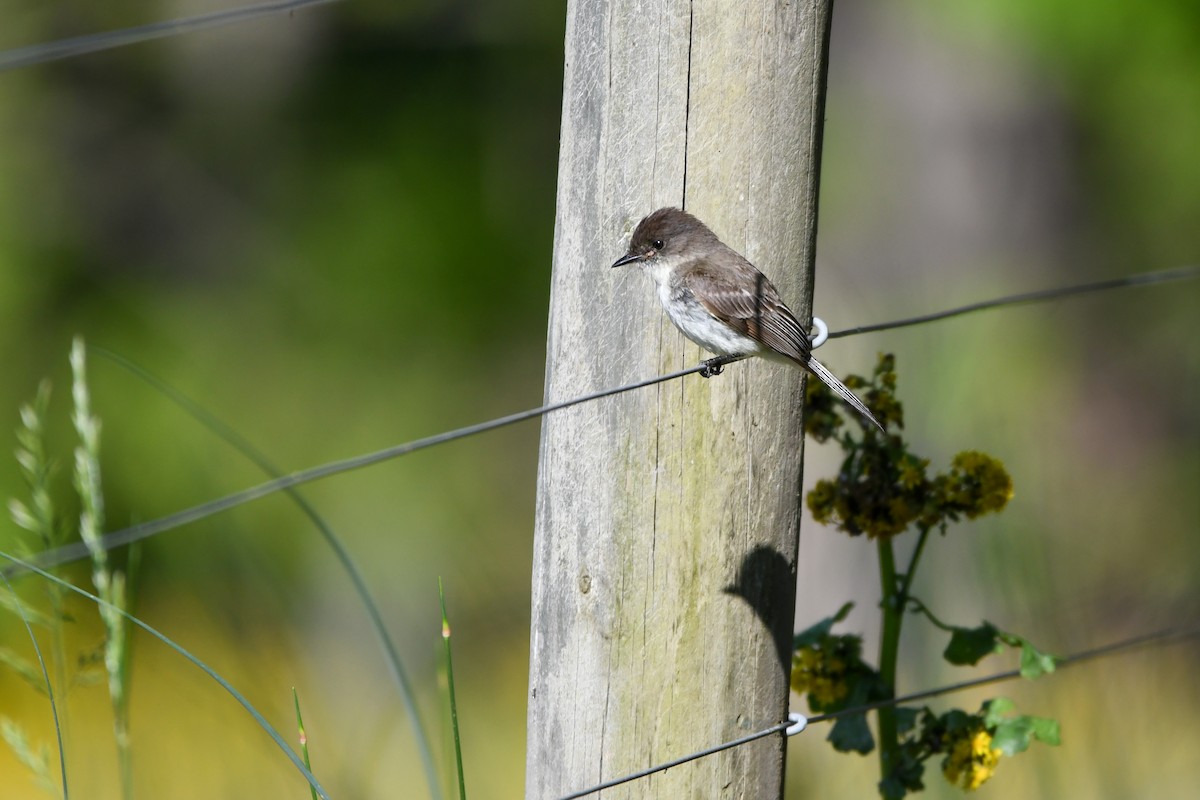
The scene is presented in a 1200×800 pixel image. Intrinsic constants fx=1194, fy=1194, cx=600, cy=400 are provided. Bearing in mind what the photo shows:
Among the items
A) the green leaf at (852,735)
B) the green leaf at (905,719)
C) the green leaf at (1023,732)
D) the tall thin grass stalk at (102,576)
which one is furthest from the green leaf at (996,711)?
the tall thin grass stalk at (102,576)

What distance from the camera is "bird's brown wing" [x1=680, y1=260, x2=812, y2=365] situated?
2393 mm

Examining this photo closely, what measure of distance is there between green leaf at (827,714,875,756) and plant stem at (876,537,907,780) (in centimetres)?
9

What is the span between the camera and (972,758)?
2707mm

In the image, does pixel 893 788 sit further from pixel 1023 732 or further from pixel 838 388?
pixel 838 388

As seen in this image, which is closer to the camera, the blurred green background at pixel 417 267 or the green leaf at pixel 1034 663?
the green leaf at pixel 1034 663

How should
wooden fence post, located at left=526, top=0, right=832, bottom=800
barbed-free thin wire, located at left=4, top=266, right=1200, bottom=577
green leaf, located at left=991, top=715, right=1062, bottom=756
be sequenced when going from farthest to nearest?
green leaf, located at left=991, top=715, right=1062, bottom=756, wooden fence post, located at left=526, top=0, right=832, bottom=800, barbed-free thin wire, located at left=4, top=266, right=1200, bottom=577

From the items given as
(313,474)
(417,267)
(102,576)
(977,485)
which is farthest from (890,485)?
(417,267)

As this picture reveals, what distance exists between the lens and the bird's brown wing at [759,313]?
2.39 meters

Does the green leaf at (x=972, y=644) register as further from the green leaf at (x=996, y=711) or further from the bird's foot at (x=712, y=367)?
the bird's foot at (x=712, y=367)

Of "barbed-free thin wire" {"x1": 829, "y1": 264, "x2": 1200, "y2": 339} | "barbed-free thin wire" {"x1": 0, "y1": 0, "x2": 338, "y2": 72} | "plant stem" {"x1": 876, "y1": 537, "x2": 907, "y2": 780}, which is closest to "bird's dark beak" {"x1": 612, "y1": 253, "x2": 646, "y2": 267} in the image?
"barbed-free thin wire" {"x1": 829, "y1": 264, "x2": 1200, "y2": 339}

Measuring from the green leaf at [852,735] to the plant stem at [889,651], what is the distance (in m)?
0.09

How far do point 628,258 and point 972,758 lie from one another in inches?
55.4

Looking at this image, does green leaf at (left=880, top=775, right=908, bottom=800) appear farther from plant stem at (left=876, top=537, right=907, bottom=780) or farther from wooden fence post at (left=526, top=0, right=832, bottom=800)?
wooden fence post at (left=526, top=0, right=832, bottom=800)

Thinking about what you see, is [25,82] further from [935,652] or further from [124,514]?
[935,652]
